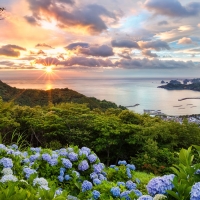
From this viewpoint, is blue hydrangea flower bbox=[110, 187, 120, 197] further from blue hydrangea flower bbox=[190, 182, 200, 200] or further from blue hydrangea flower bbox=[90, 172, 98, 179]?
blue hydrangea flower bbox=[190, 182, 200, 200]

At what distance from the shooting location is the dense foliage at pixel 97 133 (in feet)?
30.0

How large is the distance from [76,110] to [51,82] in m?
29.8

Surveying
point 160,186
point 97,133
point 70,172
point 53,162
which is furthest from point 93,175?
point 97,133

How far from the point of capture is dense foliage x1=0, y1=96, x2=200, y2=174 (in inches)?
360

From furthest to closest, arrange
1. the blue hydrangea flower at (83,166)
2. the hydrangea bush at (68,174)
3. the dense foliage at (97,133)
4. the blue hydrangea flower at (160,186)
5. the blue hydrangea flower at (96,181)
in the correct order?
the dense foliage at (97,133), the blue hydrangea flower at (83,166), the blue hydrangea flower at (96,181), the hydrangea bush at (68,174), the blue hydrangea flower at (160,186)

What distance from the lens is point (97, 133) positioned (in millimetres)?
9664

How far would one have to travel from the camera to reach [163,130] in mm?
9641

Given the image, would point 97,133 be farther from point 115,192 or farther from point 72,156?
point 115,192

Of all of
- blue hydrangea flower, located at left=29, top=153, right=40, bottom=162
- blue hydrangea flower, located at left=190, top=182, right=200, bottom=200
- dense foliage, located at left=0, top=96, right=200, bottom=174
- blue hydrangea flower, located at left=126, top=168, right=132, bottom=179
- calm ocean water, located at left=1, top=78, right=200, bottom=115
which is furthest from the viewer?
calm ocean water, located at left=1, top=78, right=200, bottom=115

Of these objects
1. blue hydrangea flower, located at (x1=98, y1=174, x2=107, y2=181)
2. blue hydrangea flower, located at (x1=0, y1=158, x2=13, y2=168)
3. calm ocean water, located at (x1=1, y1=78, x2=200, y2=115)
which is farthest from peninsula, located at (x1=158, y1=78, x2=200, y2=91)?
blue hydrangea flower, located at (x1=0, y1=158, x2=13, y2=168)

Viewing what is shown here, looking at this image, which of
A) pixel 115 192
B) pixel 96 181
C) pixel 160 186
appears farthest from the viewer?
pixel 96 181

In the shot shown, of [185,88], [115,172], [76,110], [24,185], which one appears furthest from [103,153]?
[185,88]

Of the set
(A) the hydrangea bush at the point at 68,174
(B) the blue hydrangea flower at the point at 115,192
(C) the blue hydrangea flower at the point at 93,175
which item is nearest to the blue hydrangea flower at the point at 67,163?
(A) the hydrangea bush at the point at 68,174

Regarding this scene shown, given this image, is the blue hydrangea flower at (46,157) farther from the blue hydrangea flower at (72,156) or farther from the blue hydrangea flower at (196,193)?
the blue hydrangea flower at (196,193)
